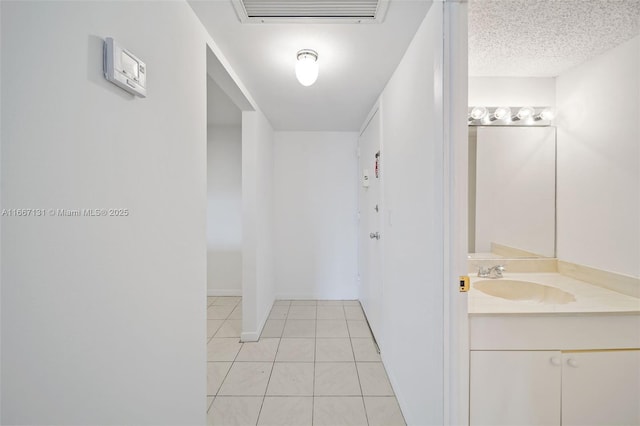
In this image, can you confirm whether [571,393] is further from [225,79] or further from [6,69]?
[225,79]

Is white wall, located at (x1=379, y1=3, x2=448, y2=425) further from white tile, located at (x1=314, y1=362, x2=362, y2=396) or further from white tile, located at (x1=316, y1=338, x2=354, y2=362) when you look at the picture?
white tile, located at (x1=316, y1=338, x2=354, y2=362)

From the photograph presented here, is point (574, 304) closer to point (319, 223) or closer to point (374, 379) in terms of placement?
point (374, 379)

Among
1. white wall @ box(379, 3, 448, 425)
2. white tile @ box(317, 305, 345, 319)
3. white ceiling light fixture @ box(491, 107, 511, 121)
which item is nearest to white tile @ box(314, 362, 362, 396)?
white wall @ box(379, 3, 448, 425)

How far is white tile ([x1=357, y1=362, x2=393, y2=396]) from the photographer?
1.80 m

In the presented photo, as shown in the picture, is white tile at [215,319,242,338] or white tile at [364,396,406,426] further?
white tile at [215,319,242,338]

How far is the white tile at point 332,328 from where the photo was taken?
2.57 meters

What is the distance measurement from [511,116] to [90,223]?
234 cm

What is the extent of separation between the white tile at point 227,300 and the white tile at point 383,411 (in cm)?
220

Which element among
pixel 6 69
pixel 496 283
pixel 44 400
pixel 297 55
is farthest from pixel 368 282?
pixel 6 69

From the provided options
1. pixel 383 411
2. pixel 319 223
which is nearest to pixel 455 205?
pixel 383 411

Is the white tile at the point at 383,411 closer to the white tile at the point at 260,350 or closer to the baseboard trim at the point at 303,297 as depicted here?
the white tile at the point at 260,350

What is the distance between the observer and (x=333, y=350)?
229 cm

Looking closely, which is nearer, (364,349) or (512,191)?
(512,191)

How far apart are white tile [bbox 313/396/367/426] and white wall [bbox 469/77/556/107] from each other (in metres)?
2.12
